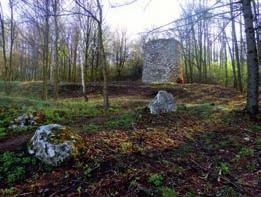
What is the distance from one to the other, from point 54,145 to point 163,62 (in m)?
22.5

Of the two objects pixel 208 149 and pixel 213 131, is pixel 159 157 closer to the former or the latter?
pixel 208 149

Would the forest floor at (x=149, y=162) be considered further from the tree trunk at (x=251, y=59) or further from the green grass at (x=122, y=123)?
the tree trunk at (x=251, y=59)

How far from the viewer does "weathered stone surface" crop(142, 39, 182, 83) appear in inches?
1035

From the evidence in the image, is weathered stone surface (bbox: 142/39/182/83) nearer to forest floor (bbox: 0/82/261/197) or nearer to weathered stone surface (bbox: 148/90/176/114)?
weathered stone surface (bbox: 148/90/176/114)

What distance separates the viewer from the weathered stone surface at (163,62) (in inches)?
1035

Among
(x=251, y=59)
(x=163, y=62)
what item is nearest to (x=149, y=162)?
(x=251, y=59)

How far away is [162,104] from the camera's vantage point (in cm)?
873

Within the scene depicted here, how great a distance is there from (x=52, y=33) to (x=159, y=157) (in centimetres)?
1550

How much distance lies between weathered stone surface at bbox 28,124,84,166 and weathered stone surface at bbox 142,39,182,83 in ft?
71.1

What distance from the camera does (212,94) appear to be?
56.8ft

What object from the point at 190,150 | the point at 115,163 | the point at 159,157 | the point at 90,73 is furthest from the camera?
the point at 90,73

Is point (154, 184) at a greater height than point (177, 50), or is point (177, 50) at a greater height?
point (177, 50)

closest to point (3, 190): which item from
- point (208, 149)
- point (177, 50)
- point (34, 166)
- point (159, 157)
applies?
point (34, 166)

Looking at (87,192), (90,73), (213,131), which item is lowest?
(87,192)
